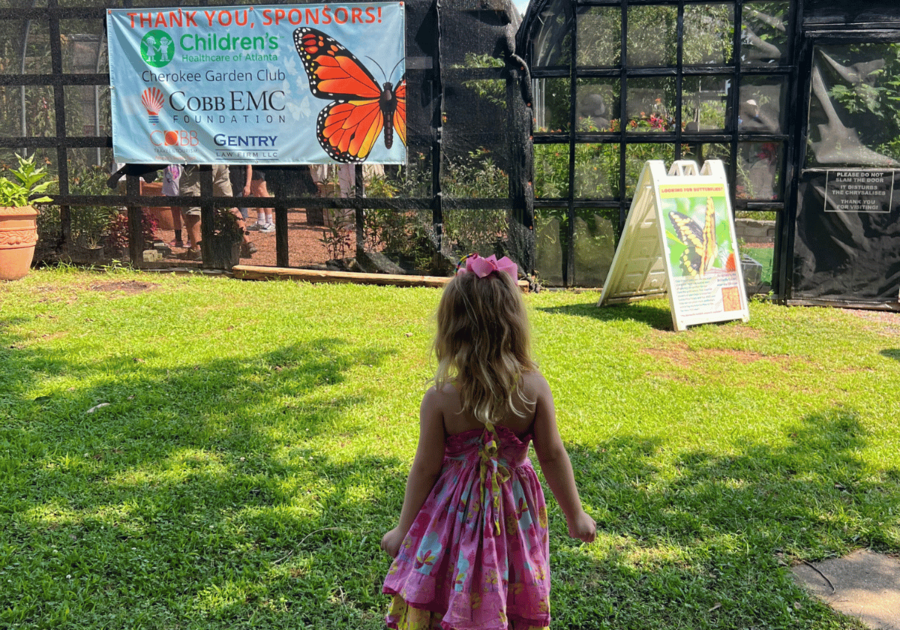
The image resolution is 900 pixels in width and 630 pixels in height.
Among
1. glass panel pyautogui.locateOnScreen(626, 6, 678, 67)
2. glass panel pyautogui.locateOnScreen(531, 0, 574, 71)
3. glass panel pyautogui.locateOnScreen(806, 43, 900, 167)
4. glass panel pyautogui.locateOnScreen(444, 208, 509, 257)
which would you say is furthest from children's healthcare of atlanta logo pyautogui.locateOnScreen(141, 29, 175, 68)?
glass panel pyautogui.locateOnScreen(806, 43, 900, 167)

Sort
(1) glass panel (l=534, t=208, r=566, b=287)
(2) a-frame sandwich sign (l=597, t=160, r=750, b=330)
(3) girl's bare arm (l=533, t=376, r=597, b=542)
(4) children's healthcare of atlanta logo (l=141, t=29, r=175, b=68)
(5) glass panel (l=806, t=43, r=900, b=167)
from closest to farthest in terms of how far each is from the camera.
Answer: (3) girl's bare arm (l=533, t=376, r=597, b=542)
(2) a-frame sandwich sign (l=597, t=160, r=750, b=330)
(5) glass panel (l=806, t=43, r=900, b=167)
(1) glass panel (l=534, t=208, r=566, b=287)
(4) children's healthcare of atlanta logo (l=141, t=29, r=175, b=68)

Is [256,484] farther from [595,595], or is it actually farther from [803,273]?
[803,273]

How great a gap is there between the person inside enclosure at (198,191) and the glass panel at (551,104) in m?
3.47

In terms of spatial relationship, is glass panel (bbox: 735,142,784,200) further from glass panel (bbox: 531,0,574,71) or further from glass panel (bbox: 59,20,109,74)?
glass panel (bbox: 59,20,109,74)

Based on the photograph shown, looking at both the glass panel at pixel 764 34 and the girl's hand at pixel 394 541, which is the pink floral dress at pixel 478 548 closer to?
the girl's hand at pixel 394 541

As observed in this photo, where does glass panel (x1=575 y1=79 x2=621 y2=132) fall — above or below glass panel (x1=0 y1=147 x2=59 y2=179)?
above

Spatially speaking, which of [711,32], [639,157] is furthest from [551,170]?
[711,32]

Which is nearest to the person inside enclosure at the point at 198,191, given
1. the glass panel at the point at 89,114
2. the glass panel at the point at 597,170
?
the glass panel at the point at 89,114

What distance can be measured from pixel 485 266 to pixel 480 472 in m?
0.57

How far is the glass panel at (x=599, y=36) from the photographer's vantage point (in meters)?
8.12

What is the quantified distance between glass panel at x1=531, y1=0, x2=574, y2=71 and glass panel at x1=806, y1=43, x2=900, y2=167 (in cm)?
242

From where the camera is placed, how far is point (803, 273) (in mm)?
8055

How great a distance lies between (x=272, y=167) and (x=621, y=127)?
12.4ft

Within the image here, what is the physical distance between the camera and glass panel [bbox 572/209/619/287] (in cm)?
840
